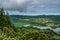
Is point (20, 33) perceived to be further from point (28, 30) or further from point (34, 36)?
point (34, 36)

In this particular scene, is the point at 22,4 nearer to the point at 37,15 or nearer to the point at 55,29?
the point at 37,15

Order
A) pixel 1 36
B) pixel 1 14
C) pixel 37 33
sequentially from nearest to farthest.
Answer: pixel 1 36
pixel 37 33
pixel 1 14

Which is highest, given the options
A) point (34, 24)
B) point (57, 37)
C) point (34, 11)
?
point (34, 11)

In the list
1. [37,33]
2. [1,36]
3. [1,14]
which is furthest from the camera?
[1,14]

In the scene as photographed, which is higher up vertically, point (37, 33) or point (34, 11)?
point (34, 11)

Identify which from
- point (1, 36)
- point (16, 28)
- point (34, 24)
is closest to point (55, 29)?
point (34, 24)

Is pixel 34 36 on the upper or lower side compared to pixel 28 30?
lower

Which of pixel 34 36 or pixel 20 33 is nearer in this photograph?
pixel 34 36

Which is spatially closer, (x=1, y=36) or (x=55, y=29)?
(x=1, y=36)

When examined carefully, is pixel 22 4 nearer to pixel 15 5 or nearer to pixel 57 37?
pixel 15 5

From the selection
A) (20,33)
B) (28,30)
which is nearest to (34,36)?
(28,30)
